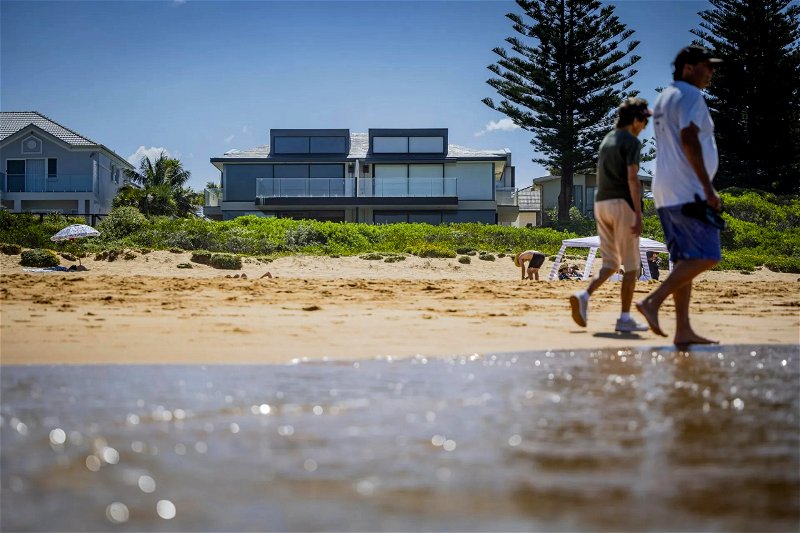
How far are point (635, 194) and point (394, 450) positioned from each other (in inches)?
167

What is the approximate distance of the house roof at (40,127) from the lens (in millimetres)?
47438

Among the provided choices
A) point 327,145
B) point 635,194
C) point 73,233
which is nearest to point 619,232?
point 635,194

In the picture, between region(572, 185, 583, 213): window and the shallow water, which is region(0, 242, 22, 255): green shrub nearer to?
the shallow water

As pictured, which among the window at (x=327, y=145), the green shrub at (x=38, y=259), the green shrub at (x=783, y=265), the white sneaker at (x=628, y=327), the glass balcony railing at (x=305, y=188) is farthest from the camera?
the window at (x=327, y=145)

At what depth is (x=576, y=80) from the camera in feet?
132

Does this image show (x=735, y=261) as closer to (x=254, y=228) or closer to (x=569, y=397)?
(x=254, y=228)

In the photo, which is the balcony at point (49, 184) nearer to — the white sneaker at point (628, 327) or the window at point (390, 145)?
the window at point (390, 145)

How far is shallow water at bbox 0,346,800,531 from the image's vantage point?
5.95 feet

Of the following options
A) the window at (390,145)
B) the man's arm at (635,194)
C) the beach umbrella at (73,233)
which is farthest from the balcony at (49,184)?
the man's arm at (635,194)

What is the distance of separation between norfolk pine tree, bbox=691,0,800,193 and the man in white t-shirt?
34592 mm

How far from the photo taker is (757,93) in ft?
126

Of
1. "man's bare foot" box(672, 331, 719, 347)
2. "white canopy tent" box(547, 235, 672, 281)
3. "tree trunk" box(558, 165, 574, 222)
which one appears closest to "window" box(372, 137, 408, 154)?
"tree trunk" box(558, 165, 574, 222)

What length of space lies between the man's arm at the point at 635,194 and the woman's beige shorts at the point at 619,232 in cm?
4

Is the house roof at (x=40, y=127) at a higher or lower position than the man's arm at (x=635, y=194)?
higher
